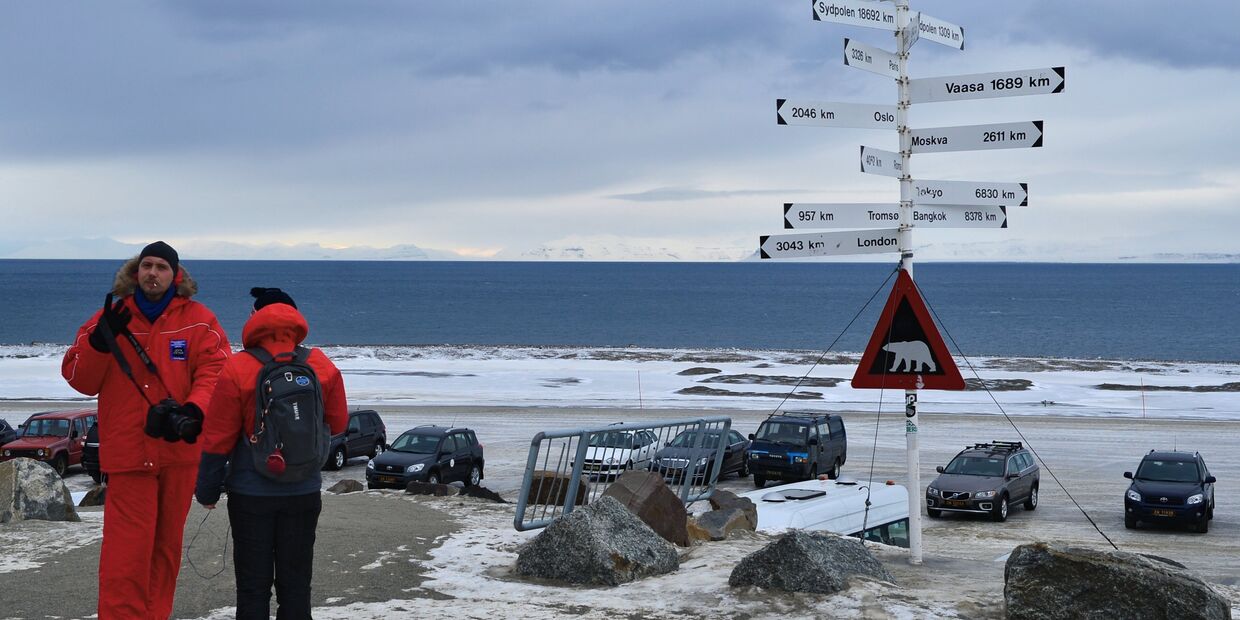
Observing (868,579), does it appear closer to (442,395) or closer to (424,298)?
(442,395)

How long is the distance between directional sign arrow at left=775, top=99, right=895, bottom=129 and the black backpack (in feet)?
17.9

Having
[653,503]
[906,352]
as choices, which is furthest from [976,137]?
[653,503]

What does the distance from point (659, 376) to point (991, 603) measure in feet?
159

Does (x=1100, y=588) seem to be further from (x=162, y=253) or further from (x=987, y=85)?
(x=162, y=253)

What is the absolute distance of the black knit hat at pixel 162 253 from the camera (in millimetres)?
5391

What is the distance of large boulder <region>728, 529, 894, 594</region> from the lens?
698cm

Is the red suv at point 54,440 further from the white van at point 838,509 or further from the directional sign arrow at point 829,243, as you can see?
the directional sign arrow at point 829,243

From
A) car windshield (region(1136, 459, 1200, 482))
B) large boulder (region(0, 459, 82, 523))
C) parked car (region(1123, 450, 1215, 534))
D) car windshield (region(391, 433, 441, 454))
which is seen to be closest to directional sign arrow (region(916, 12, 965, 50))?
large boulder (region(0, 459, 82, 523))

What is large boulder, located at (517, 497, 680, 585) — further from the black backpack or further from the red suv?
the red suv

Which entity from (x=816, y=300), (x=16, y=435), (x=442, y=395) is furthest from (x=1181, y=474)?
(x=816, y=300)

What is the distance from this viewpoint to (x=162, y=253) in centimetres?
541

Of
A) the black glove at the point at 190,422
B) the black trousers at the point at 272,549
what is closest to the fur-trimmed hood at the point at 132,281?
the black glove at the point at 190,422

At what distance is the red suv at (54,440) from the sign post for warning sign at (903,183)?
→ 20.6 metres

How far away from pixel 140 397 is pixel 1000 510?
18042mm
